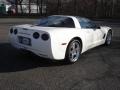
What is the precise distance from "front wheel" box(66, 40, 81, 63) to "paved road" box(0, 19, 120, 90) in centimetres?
16

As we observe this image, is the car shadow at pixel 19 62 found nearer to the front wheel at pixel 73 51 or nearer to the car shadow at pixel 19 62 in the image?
the car shadow at pixel 19 62

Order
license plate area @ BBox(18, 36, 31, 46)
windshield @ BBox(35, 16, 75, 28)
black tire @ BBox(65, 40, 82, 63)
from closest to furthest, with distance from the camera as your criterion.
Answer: license plate area @ BBox(18, 36, 31, 46) → black tire @ BBox(65, 40, 82, 63) → windshield @ BBox(35, 16, 75, 28)

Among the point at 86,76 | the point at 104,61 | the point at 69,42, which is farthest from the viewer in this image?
the point at 104,61

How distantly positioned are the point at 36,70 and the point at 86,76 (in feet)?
4.09

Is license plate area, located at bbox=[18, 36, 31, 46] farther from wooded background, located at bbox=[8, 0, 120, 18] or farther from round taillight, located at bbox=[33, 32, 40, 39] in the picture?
wooded background, located at bbox=[8, 0, 120, 18]

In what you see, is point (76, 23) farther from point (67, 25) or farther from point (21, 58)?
point (21, 58)

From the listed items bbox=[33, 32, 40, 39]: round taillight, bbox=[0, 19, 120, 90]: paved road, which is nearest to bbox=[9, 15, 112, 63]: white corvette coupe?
bbox=[33, 32, 40, 39]: round taillight

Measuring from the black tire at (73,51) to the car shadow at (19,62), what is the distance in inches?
11.2

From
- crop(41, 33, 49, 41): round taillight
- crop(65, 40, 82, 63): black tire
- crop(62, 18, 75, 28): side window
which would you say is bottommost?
crop(65, 40, 82, 63): black tire

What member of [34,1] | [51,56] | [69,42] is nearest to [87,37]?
[69,42]

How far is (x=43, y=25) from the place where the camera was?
6.96 metres

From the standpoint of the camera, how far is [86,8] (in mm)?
30656

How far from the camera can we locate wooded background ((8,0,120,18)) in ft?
100

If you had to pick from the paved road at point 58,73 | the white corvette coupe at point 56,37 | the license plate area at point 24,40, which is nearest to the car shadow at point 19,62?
the paved road at point 58,73
